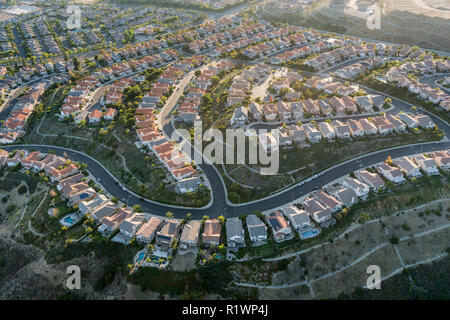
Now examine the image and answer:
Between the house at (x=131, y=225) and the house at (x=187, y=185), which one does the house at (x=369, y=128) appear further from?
the house at (x=131, y=225)

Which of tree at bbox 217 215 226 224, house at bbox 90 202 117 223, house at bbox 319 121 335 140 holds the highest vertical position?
house at bbox 319 121 335 140

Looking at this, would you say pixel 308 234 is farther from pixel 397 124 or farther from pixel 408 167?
pixel 397 124

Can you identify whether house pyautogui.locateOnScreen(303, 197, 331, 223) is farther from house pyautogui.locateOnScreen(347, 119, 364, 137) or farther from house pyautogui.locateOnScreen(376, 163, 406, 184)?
house pyautogui.locateOnScreen(347, 119, 364, 137)

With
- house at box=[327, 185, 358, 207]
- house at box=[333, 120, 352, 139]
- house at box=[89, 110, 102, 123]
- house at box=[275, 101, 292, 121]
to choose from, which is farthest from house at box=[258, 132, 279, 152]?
house at box=[89, 110, 102, 123]

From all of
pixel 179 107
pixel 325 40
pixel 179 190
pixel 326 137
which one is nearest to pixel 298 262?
pixel 179 190

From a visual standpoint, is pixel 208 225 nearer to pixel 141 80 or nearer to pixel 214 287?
pixel 214 287

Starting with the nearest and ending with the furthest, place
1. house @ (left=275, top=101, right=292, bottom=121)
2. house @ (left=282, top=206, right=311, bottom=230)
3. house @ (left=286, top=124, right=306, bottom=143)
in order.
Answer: house @ (left=282, top=206, right=311, bottom=230) → house @ (left=286, top=124, right=306, bottom=143) → house @ (left=275, top=101, right=292, bottom=121)
